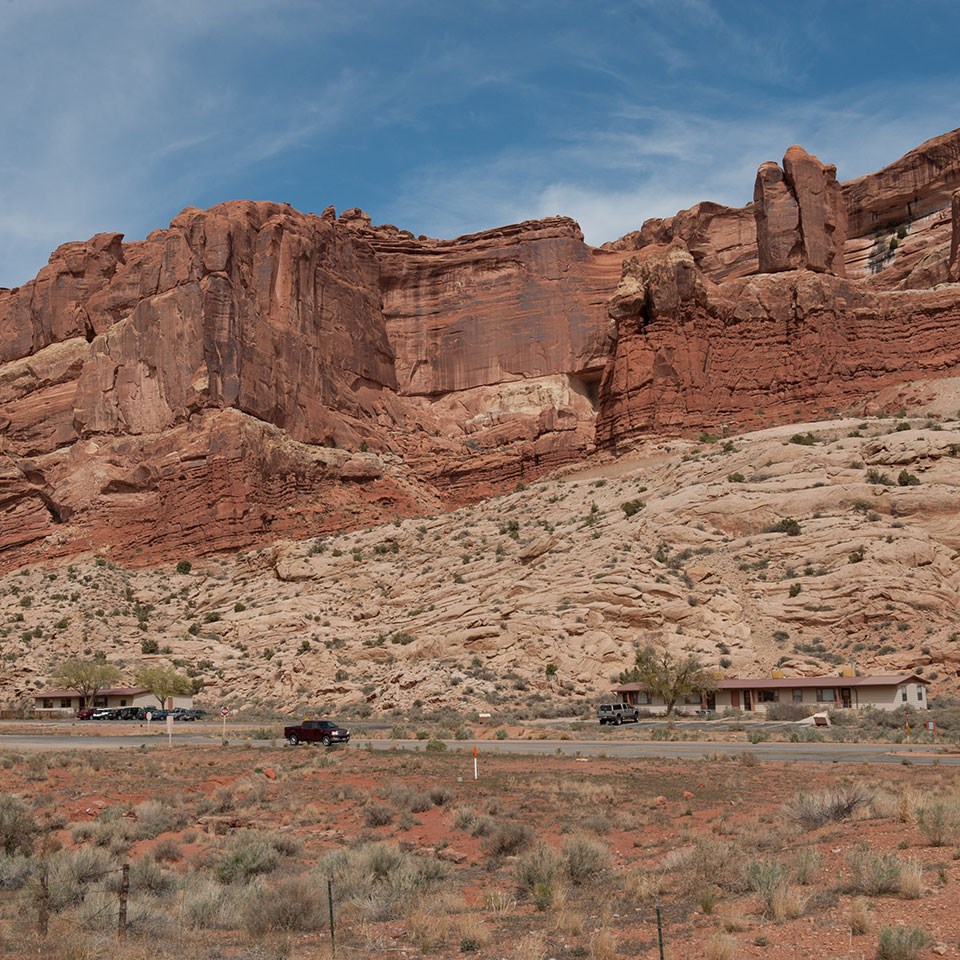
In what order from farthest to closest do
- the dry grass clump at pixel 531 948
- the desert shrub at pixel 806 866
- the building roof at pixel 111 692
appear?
1. the building roof at pixel 111 692
2. the desert shrub at pixel 806 866
3. the dry grass clump at pixel 531 948

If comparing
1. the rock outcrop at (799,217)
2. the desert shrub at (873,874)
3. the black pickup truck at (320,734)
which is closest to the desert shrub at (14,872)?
the desert shrub at (873,874)

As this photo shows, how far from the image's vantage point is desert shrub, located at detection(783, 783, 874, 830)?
16.7m

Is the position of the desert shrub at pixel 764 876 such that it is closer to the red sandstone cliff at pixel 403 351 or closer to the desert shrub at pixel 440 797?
the desert shrub at pixel 440 797

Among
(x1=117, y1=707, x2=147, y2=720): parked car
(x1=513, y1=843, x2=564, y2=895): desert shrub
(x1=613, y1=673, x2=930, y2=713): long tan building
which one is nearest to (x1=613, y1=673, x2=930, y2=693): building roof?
(x1=613, y1=673, x2=930, y2=713): long tan building

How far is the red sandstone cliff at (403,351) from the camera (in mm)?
73625

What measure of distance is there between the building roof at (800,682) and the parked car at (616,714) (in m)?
1.72

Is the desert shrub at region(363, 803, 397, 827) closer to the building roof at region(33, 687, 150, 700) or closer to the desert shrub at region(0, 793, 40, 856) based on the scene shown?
the desert shrub at region(0, 793, 40, 856)

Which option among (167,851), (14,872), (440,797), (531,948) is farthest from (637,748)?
(531,948)

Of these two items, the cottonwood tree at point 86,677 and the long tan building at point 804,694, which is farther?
the cottonwood tree at point 86,677

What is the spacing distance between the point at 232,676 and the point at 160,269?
4125 cm

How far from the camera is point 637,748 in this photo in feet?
99.8

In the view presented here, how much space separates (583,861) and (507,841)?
257 cm

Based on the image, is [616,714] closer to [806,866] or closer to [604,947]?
[806,866]

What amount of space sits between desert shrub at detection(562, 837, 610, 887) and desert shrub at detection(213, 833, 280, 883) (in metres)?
4.39
